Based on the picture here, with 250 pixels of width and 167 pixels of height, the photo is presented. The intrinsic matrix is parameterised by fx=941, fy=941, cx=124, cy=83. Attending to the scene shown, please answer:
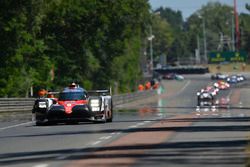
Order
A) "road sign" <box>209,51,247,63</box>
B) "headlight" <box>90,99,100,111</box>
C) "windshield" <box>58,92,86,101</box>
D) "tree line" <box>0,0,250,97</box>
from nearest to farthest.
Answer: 1. "headlight" <box>90,99,100,111</box>
2. "windshield" <box>58,92,86,101</box>
3. "tree line" <box>0,0,250,97</box>
4. "road sign" <box>209,51,247,63</box>

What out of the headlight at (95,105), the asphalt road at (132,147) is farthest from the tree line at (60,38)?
the asphalt road at (132,147)

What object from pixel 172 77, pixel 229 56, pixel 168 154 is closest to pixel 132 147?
pixel 168 154

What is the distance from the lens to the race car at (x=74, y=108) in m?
33.8

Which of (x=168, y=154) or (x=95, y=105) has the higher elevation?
(x=95, y=105)

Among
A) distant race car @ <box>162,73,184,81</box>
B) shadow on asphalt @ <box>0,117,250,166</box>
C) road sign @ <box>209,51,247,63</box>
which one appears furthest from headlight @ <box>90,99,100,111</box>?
road sign @ <box>209,51,247,63</box>

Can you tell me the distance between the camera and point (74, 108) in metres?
33.7

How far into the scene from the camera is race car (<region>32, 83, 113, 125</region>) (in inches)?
1329

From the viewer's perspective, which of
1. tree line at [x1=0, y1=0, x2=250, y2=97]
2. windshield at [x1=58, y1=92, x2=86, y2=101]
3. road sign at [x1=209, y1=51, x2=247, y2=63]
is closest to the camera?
windshield at [x1=58, y1=92, x2=86, y2=101]

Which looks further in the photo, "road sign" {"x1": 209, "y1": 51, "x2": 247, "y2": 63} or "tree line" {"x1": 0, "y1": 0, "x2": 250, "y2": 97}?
"road sign" {"x1": 209, "y1": 51, "x2": 247, "y2": 63}

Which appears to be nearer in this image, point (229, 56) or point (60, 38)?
point (60, 38)

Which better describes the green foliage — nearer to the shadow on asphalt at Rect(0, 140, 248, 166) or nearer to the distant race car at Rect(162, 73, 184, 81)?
the shadow on asphalt at Rect(0, 140, 248, 166)

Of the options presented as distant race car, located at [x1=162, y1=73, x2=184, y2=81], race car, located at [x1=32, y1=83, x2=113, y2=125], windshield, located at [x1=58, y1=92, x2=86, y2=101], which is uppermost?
distant race car, located at [x1=162, y1=73, x2=184, y2=81]

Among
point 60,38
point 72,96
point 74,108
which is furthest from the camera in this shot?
point 60,38

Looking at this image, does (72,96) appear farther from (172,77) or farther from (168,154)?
(172,77)
